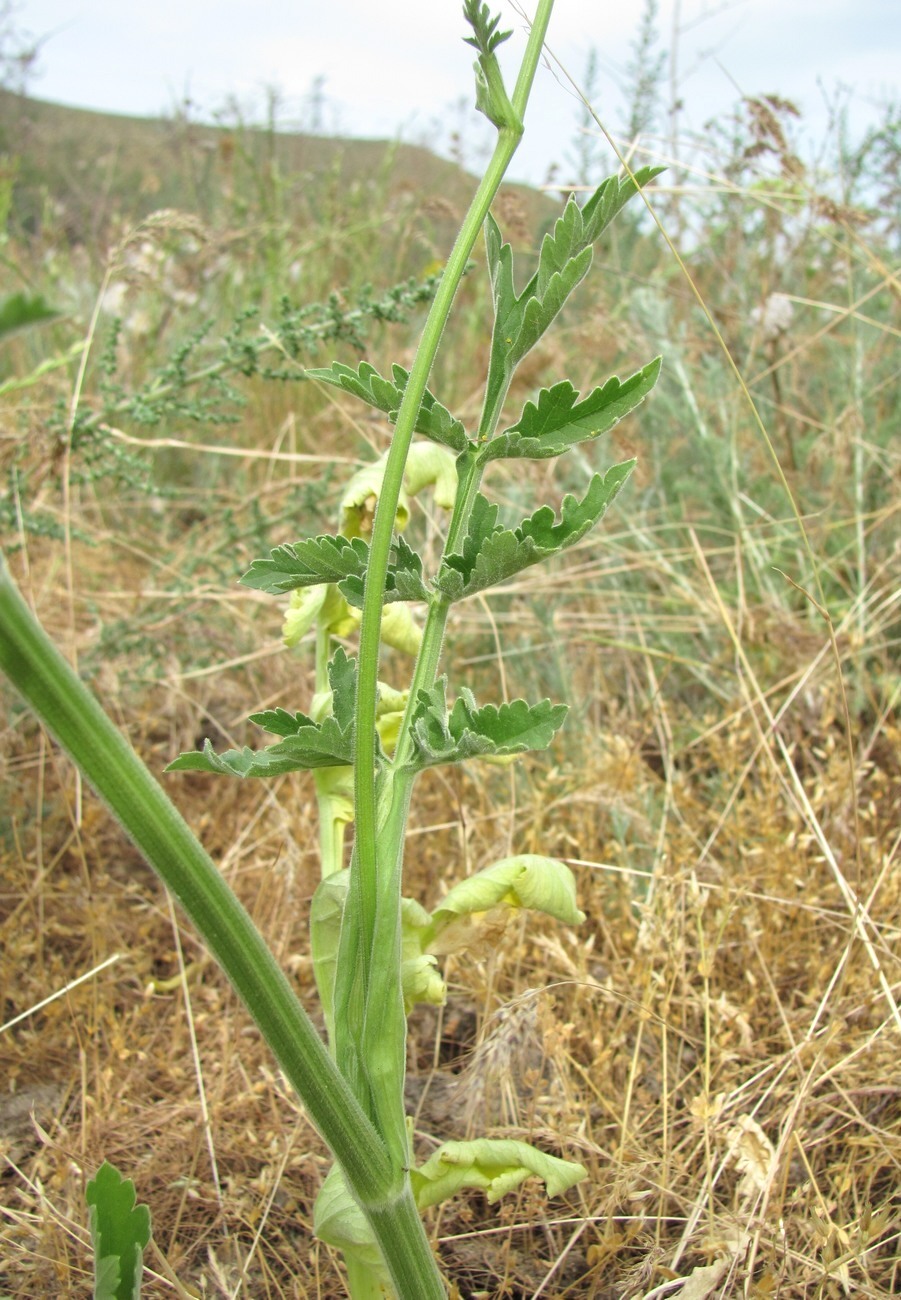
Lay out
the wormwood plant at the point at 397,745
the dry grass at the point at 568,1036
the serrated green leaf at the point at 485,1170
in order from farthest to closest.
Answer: the dry grass at the point at 568,1036 → the serrated green leaf at the point at 485,1170 → the wormwood plant at the point at 397,745

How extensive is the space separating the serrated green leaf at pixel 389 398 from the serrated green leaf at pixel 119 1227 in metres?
0.71

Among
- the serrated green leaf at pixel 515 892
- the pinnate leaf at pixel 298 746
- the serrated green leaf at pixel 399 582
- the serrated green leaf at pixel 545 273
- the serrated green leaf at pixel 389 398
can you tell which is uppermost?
the serrated green leaf at pixel 545 273

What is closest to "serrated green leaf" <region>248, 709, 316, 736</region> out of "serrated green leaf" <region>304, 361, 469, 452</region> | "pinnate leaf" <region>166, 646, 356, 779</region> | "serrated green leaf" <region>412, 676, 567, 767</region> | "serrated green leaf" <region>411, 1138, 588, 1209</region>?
"pinnate leaf" <region>166, 646, 356, 779</region>

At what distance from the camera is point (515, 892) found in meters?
1.19

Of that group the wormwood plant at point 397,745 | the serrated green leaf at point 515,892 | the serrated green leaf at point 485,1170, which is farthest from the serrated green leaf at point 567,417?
the serrated green leaf at point 485,1170

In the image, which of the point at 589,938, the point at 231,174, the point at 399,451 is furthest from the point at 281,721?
the point at 231,174

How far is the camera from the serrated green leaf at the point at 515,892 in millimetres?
1176

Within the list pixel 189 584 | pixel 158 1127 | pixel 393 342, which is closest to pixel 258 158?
pixel 393 342

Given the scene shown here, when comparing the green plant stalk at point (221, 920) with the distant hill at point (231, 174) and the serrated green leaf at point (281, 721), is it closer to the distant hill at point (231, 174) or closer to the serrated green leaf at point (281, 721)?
the serrated green leaf at point (281, 721)

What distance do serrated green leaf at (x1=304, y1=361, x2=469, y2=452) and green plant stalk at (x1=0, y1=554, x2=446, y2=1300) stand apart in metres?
0.41

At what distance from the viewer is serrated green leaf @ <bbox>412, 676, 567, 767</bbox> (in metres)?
0.92

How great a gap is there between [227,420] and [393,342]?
216 cm

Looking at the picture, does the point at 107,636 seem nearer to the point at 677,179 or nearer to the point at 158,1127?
the point at 158,1127

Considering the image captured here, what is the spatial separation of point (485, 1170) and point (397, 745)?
0.49 metres
